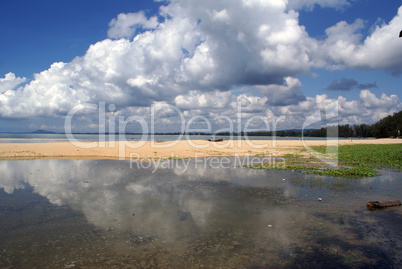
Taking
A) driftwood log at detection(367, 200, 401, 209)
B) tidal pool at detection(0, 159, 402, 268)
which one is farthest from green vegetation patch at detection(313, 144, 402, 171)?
driftwood log at detection(367, 200, 401, 209)

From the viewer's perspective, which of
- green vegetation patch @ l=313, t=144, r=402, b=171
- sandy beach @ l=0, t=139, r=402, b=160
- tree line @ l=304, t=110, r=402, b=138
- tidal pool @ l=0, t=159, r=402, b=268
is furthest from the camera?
tree line @ l=304, t=110, r=402, b=138

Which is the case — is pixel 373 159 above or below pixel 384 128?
below

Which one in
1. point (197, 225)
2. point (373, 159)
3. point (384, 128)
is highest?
point (384, 128)

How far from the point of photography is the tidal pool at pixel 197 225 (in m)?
6.49

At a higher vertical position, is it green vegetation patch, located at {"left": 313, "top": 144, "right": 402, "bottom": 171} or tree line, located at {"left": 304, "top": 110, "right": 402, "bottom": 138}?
tree line, located at {"left": 304, "top": 110, "right": 402, "bottom": 138}

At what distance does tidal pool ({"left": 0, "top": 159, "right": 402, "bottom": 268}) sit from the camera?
649 cm

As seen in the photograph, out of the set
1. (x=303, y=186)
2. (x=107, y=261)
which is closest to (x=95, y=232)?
(x=107, y=261)

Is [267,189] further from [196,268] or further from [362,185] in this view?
[196,268]

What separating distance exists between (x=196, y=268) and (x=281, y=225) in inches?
160

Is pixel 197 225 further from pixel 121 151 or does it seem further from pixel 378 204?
pixel 121 151

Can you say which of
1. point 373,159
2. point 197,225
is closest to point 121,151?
point 197,225

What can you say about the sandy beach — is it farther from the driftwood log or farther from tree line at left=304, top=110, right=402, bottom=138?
tree line at left=304, top=110, right=402, bottom=138

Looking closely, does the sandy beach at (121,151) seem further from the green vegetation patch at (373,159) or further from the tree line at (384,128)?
the tree line at (384,128)

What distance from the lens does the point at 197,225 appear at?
868 centimetres
